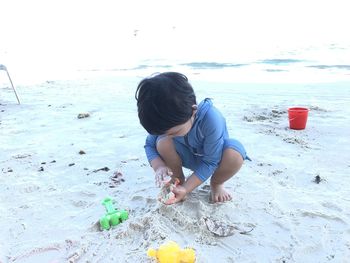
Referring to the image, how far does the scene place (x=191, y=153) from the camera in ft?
7.67

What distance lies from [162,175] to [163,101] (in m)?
0.62

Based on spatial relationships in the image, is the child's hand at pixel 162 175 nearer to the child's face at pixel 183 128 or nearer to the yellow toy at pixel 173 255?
the child's face at pixel 183 128

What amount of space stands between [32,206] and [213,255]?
1.26 m

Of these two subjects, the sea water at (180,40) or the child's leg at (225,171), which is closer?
the child's leg at (225,171)

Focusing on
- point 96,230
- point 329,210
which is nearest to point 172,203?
point 96,230

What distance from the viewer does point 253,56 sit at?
410 inches

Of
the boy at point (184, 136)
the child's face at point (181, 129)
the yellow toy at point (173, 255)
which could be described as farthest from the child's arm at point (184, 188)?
the yellow toy at point (173, 255)

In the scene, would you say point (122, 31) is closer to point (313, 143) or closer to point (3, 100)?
point (3, 100)

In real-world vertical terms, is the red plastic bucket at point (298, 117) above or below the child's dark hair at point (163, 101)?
below

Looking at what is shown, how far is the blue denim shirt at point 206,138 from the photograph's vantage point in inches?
82.9

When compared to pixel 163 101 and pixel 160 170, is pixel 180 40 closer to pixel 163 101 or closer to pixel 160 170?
pixel 160 170

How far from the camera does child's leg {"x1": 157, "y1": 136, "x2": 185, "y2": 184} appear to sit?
90.7 inches

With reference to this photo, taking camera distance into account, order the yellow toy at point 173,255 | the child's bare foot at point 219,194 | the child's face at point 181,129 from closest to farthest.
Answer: the yellow toy at point 173,255, the child's face at point 181,129, the child's bare foot at point 219,194

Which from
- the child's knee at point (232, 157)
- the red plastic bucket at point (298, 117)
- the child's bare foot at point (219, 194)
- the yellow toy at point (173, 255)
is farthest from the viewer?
the red plastic bucket at point (298, 117)
